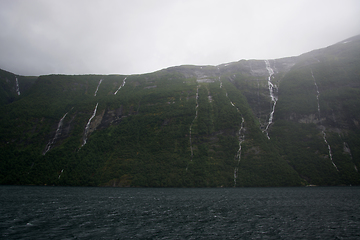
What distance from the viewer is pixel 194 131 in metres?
120

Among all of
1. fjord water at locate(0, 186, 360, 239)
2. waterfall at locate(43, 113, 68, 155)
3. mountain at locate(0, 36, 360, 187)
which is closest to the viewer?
fjord water at locate(0, 186, 360, 239)

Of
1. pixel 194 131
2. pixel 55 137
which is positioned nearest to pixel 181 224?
pixel 194 131

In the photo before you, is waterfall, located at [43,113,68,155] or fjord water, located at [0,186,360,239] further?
waterfall, located at [43,113,68,155]

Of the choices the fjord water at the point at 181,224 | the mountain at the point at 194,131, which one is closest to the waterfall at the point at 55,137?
the mountain at the point at 194,131

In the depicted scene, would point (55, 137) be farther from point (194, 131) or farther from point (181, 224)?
point (181, 224)

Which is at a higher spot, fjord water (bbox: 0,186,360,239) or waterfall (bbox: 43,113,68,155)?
waterfall (bbox: 43,113,68,155)

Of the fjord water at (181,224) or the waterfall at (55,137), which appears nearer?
the fjord water at (181,224)

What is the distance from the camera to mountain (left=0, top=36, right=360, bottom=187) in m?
98.0

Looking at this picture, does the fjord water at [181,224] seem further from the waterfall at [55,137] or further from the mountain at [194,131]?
the waterfall at [55,137]

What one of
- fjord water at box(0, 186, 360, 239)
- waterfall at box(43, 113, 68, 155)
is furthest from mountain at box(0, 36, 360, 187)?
fjord water at box(0, 186, 360, 239)

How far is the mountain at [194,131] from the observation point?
98000 millimetres

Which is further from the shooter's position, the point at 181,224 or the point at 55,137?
the point at 55,137

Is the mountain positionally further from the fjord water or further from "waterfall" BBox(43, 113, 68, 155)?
the fjord water

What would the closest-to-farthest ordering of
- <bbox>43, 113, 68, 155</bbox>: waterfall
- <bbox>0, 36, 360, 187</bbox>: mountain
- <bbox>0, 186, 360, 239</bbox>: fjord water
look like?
<bbox>0, 186, 360, 239</bbox>: fjord water < <bbox>0, 36, 360, 187</bbox>: mountain < <bbox>43, 113, 68, 155</bbox>: waterfall
